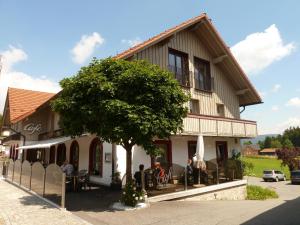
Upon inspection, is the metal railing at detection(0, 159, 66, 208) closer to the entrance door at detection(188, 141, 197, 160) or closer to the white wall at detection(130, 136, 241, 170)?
the white wall at detection(130, 136, 241, 170)

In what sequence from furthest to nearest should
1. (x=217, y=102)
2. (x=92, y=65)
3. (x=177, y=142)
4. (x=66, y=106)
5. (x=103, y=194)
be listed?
1. (x=217, y=102)
2. (x=177, y=142)
3. (x=103, y=194)
4. (x=92, y=65)
5. (x=66, y=106)

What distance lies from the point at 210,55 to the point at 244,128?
21.0 feet

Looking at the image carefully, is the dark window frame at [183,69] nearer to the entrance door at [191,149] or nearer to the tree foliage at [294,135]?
the entrance door at [191,149]

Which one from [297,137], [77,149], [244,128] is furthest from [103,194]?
[297,137]

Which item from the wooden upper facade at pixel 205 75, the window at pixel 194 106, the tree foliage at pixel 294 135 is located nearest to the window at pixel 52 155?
the wooden upper facade at pixel 205 75

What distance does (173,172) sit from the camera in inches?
590

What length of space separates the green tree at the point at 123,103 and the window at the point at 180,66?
28.4 feet

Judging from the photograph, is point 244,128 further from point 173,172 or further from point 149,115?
point 149,115

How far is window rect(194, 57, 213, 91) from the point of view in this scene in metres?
22.0

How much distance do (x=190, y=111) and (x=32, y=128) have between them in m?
15.2

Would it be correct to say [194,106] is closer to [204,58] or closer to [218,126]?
[218,126]

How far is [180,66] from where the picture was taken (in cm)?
2083

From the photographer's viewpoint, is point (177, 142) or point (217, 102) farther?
point (217, 102)

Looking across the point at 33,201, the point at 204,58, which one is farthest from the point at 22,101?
the point at 33,201
